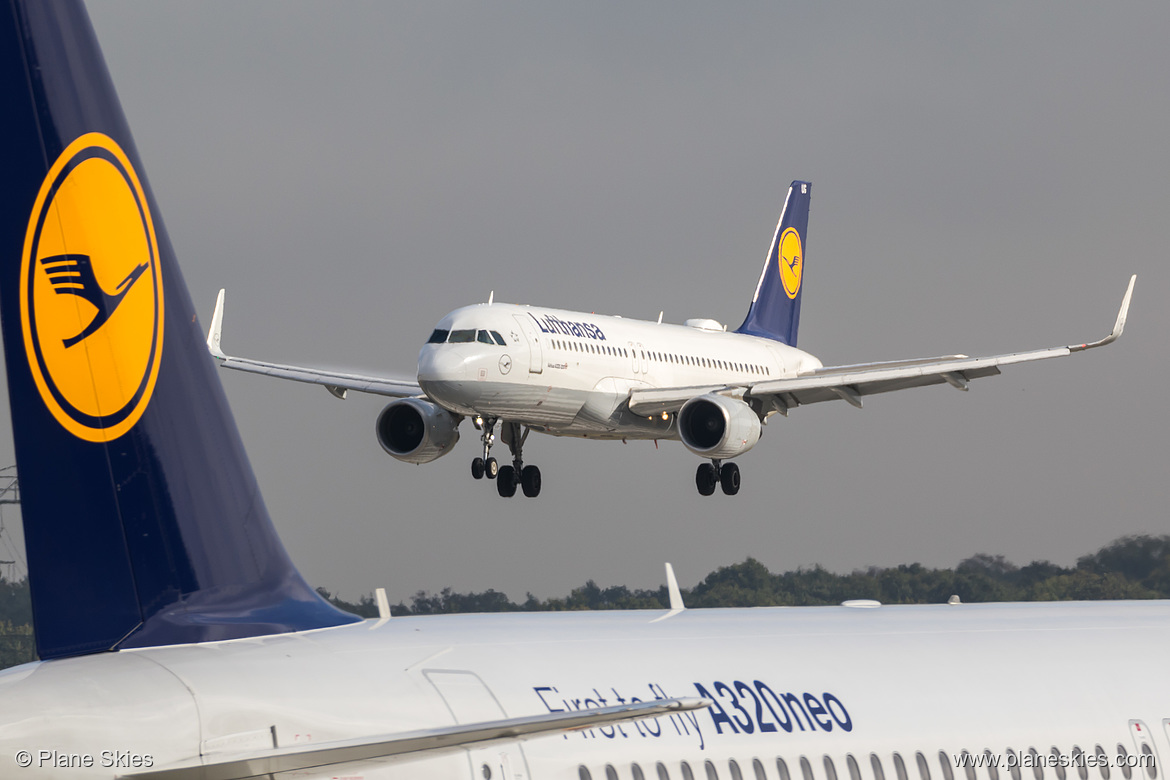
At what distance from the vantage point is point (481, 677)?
7.54m

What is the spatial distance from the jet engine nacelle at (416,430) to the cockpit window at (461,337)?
12.0 ft

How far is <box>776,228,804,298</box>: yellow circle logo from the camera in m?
59.8

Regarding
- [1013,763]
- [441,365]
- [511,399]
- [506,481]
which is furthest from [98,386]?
[506,481]

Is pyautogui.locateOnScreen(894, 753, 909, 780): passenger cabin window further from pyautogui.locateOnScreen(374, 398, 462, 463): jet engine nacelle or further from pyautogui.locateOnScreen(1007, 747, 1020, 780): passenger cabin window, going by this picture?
pyautogui.locateOnScreen(374, 398, 462, 463): jet engine nacelle

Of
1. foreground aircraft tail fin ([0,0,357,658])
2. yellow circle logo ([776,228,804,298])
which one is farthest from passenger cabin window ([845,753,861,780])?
yellow circle logo ([776,228,804,298])

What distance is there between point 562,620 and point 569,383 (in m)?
28.6

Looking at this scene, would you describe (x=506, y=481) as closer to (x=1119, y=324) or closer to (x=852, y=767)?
(x=1119, y=324)

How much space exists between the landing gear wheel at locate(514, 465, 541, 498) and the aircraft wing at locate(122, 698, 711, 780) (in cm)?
3429

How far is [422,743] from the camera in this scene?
555 cm

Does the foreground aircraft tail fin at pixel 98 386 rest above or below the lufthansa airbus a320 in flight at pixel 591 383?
below

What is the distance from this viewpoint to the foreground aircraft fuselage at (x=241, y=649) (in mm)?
6227

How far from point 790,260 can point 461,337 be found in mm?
28078

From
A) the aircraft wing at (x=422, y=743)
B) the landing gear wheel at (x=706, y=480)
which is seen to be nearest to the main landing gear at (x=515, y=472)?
the landing gear wheel at (x=706, y=480)

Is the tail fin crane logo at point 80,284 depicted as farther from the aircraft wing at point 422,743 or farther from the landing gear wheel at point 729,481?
the landing gear wheel at point 729,481
